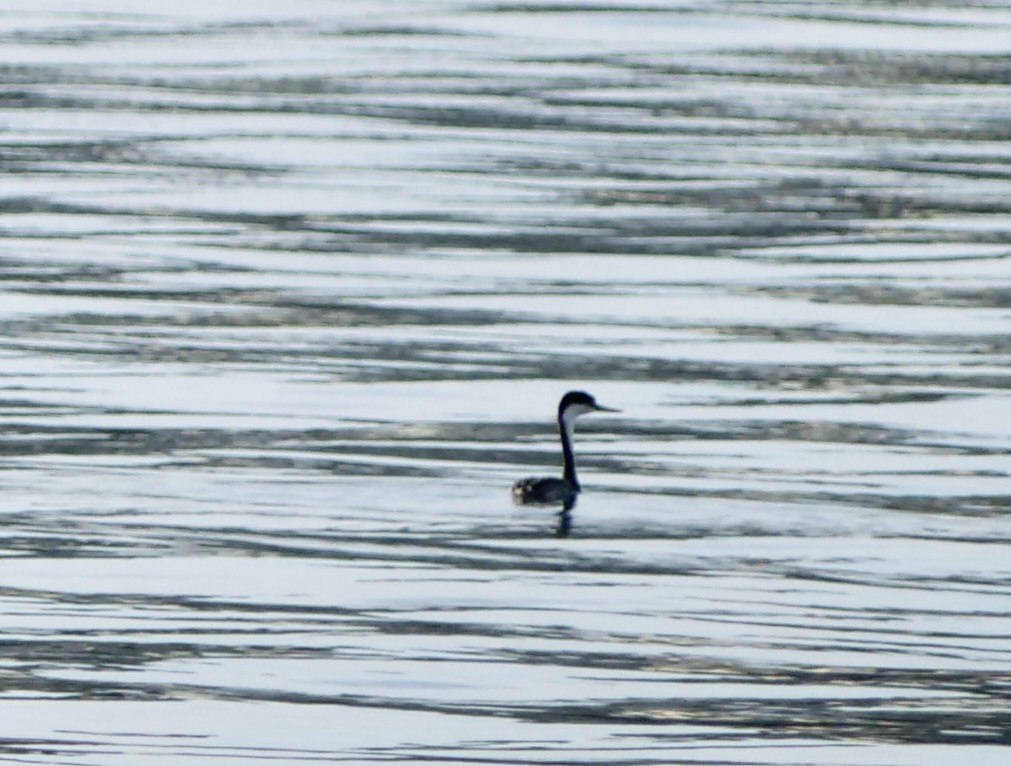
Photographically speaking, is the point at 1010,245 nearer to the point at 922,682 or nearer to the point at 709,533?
the point at 709,533

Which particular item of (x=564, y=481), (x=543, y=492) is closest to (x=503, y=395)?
(x=564, y=481)

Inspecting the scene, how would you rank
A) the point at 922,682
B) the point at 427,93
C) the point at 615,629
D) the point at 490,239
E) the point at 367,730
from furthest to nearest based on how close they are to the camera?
the point at 427,93 < the point at 490,239 < the point at 615,629 < the point at 922,682 < the point at 367,730

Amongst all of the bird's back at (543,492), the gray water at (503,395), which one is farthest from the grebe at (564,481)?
the gray water at (503,395)

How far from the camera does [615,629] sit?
14242mm

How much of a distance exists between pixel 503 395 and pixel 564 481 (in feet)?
10.7

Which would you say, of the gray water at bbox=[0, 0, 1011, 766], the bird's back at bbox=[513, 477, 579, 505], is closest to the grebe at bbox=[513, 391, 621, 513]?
the bird's back at bbox=[513, 477, 579, 505]

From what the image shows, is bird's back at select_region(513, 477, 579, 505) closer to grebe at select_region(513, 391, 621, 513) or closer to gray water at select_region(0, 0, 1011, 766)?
grebe at select_region(513, 391, 621, 513)

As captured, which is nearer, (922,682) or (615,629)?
(922,682)

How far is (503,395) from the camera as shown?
68.1 feet

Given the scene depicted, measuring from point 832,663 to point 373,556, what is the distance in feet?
10.5

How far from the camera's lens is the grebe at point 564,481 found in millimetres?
17094

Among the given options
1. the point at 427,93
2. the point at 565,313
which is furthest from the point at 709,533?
the point at 427,93

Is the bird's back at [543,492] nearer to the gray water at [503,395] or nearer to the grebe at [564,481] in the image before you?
the grebe at [564,481]

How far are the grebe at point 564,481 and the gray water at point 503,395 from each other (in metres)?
0.13
